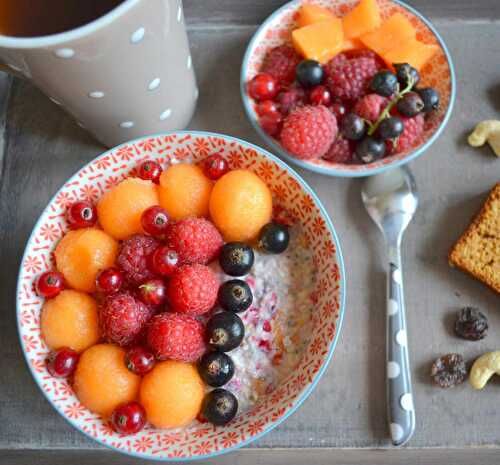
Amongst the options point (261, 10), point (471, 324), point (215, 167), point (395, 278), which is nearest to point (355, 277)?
point (395, 278)

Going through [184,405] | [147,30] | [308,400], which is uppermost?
[147,30]

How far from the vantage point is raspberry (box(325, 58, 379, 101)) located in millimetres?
955

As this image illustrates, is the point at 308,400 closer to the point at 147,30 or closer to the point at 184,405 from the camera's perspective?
the point at 184,405

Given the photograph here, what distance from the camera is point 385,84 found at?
93cm

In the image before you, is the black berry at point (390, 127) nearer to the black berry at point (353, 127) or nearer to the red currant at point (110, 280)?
the black berry at point (353, 127)

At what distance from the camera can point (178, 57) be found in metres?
0.81

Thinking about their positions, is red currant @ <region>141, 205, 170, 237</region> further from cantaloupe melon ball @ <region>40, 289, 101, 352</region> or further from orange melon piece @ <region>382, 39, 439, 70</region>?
orange melon piece @ <region>382, 39, 439, 70</region>

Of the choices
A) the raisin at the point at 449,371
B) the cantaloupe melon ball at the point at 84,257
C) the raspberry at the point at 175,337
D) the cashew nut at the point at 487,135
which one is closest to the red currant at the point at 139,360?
the raspberry at the point at 175,337

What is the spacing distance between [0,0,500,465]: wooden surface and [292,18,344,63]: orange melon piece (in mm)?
129

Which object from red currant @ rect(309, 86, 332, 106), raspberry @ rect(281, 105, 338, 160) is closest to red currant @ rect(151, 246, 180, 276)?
raspberry @ rect(281, 105, 338, 160)

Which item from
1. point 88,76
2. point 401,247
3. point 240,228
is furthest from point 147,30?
point 401,247

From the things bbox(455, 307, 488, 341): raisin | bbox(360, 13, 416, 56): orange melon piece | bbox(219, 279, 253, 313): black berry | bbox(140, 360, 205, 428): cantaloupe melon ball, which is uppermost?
bbox(360, 13, 416, 56): orange melon piece

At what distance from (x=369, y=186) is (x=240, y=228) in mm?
269

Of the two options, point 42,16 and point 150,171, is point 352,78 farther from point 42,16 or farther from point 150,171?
point 42,16
